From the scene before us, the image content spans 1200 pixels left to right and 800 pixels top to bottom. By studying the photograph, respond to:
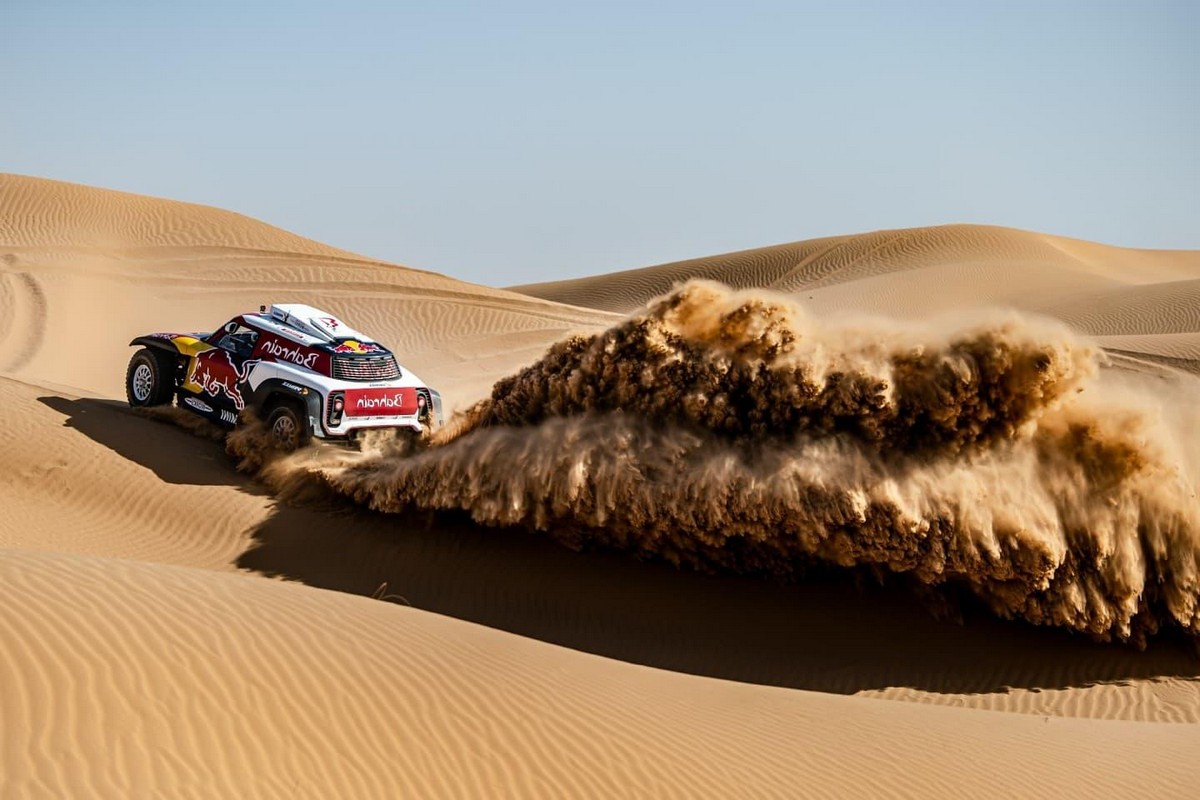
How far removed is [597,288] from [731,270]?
29.3ft

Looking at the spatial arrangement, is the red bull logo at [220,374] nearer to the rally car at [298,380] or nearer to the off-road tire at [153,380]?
the rally car at [298,380]

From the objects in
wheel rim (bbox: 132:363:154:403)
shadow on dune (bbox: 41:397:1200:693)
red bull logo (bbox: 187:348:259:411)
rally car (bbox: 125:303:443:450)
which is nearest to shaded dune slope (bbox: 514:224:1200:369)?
shadow on dune (bbox: 41:397:1200:693)

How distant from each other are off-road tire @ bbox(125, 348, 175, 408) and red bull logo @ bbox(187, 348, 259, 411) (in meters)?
0.68

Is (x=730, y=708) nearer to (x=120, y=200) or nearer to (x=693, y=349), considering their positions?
(x=693, y=349)

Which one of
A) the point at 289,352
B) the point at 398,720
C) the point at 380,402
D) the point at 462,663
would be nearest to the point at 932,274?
the point at 380,402

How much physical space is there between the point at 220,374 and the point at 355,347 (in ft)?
5.94

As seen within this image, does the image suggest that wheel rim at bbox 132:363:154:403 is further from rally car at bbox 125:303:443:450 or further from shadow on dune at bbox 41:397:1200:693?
shadow on dune at bbox 41:397:1200:693

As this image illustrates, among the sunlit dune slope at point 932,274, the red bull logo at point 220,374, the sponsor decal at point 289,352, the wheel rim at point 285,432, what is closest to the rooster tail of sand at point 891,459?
the wheel rim at point 285,432

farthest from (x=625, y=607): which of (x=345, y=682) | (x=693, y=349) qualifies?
(x=345, y=682)

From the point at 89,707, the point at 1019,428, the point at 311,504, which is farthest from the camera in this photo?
the point at 311,504

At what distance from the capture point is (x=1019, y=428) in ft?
32.6

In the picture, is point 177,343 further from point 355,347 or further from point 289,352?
point 355,347

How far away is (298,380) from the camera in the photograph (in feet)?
44.6

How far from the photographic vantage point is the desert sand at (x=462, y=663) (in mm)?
5988
